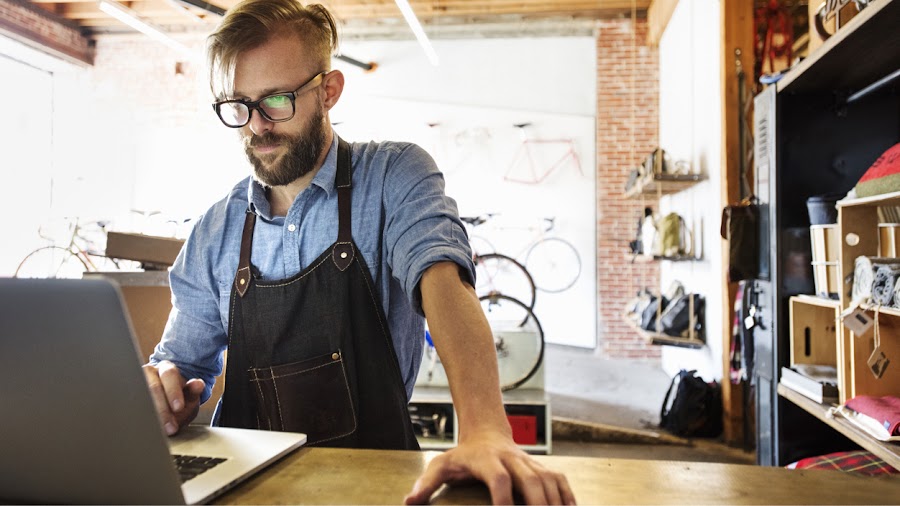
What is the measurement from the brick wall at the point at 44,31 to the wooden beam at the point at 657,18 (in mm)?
7324

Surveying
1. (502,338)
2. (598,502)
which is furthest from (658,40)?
(598,502)

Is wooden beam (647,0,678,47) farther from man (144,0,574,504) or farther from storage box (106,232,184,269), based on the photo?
man (144,0,574,504)

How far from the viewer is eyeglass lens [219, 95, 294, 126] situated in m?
1.25

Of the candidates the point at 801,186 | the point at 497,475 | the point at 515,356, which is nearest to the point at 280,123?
the point at 497,475

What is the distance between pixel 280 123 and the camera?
1280 mm

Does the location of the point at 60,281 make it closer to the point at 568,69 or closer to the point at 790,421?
the point at 790,421

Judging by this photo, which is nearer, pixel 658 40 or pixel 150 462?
pixel 150 462

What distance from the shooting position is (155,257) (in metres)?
2.90

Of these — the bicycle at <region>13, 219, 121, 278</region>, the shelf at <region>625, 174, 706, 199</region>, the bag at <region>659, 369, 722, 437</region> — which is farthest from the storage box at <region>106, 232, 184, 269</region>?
the bicycle at <region>13, 219, 121, 278</region>

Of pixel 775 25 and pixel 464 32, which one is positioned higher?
pixel 464 32

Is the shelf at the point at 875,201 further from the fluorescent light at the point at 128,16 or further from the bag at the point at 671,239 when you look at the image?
the fluorescent light at the point at 128,16

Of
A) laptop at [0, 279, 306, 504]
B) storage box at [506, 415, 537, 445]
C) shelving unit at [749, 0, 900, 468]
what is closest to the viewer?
laptop at [0, 279, 306, 504]

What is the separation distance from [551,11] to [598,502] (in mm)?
7331

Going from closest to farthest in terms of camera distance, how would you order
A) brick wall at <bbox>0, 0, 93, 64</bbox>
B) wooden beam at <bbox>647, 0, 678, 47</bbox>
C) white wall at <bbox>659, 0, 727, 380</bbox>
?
1. white wall at <bbox>659, 0, 727, 380</bbox>
2. wooden beam at <bbox>647, 0, 678, 47</bbox>
3. brick wall at <bbox>0, 0, 93, 64</bbox>
